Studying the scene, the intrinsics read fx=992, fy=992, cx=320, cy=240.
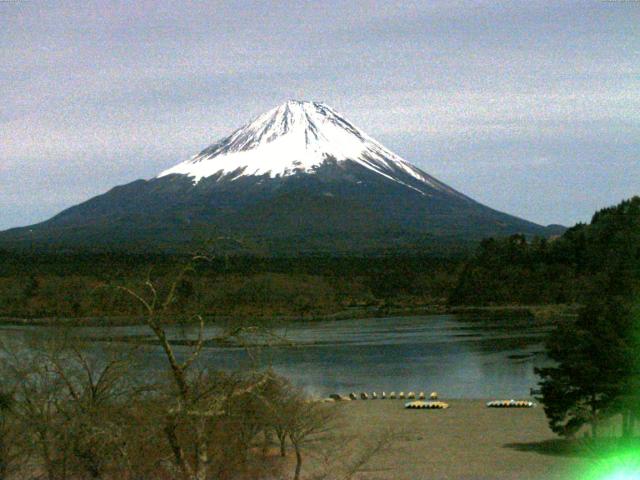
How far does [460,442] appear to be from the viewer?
21188mm

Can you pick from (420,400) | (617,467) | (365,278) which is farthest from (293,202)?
(617,467)

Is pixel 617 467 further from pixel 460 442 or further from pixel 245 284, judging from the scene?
pixel 245 284

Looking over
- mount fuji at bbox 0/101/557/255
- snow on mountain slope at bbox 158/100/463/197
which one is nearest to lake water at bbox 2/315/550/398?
mount fuji at bbox 0/101/557/255

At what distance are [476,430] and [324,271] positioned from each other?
195ft

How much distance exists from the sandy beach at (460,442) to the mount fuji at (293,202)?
Answer: 75591 millimetres

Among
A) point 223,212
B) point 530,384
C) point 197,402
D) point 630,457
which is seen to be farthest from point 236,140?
point 197,402

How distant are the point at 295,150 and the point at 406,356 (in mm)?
122643

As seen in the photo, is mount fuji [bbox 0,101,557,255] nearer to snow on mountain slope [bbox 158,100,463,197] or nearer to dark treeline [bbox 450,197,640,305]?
snow on mountain slope [bbox 158,100,463,197]

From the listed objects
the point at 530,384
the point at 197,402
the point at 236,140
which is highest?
the point at 236,140

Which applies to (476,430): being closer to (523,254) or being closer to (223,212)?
(523,254)

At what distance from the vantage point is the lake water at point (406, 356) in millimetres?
31531

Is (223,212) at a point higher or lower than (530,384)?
higher

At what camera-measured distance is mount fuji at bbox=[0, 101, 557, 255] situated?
122 m

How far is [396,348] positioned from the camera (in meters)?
43.5
